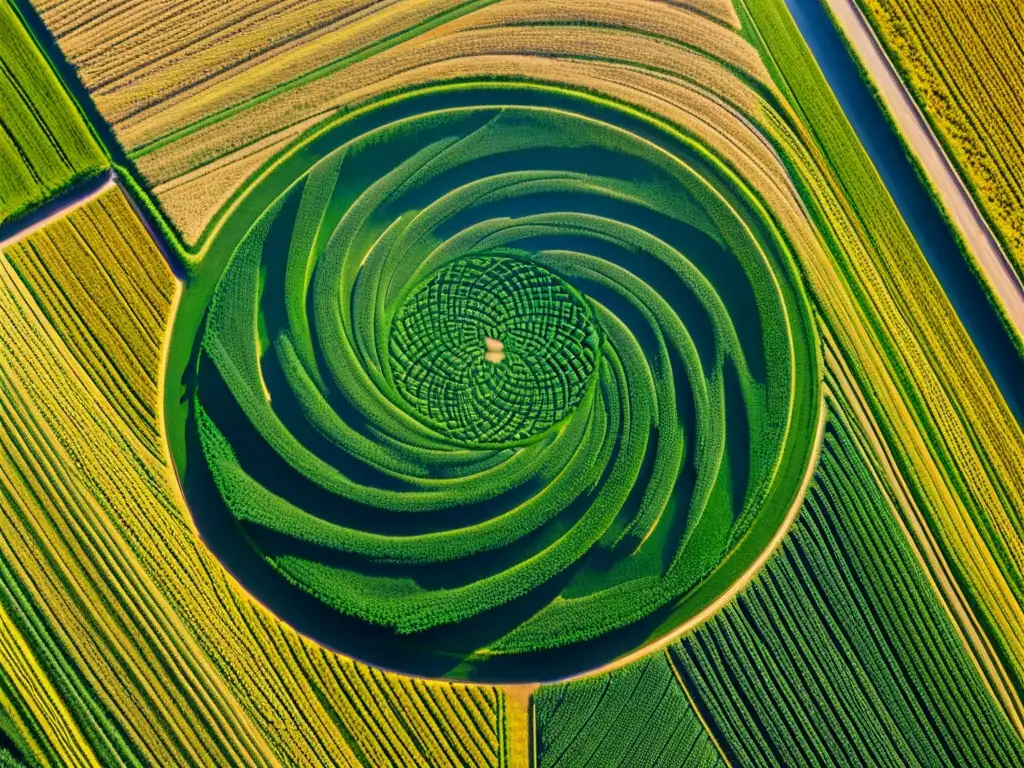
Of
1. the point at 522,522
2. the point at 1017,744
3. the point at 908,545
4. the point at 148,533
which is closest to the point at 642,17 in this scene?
the point at 522,522

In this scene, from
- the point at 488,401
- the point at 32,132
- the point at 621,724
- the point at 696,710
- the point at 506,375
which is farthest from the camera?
the point at 32,132

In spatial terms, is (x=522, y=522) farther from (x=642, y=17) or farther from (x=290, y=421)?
(x=642, y=17)

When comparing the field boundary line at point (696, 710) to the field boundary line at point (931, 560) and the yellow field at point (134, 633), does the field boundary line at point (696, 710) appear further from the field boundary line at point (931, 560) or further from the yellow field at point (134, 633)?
the field boundary line at point (931, 560)

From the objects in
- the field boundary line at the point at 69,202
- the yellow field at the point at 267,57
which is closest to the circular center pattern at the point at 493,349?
the yellow field at the point at 267,57

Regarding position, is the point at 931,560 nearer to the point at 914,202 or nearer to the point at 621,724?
the point at 621,724

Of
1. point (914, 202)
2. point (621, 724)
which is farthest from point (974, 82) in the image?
point (621, 724)

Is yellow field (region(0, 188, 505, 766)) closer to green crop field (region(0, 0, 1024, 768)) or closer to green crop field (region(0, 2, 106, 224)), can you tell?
green crop field (region(0, 0, 1024, 768))
